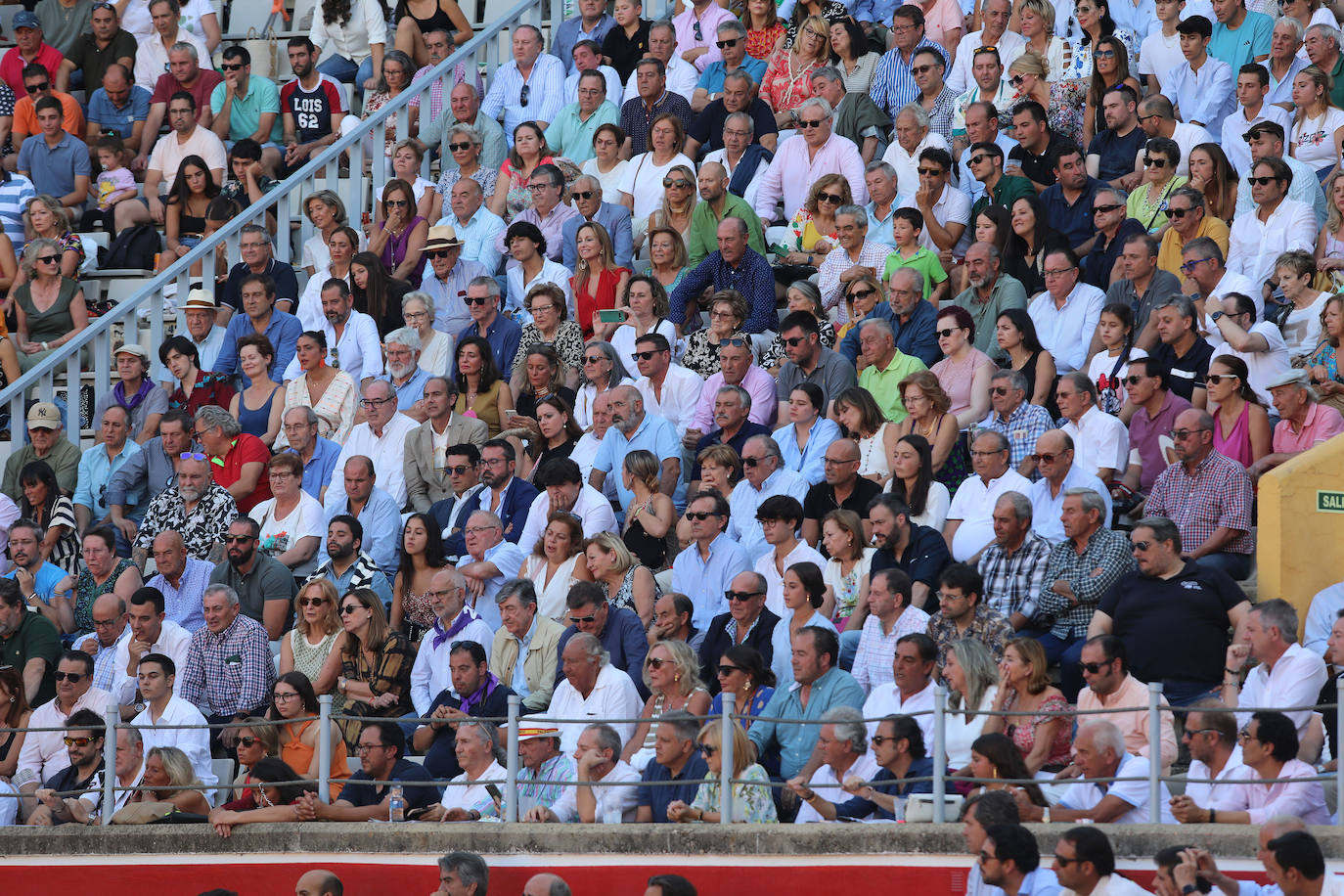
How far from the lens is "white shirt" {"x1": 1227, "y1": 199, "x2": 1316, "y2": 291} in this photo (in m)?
12.7

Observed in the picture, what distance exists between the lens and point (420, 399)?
13742 mm

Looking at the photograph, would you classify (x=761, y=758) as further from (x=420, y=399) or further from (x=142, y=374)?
(x=142, y=374)

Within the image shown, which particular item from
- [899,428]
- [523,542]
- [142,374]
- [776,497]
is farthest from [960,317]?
[142,374]

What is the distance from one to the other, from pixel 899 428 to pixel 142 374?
5.26 meters

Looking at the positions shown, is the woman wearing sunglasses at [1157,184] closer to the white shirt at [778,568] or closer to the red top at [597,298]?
the red top at [597,298]

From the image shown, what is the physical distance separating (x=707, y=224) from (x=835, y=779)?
580cm

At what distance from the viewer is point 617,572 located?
11.6 metres

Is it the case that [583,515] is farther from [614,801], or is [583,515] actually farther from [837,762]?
[837,762]

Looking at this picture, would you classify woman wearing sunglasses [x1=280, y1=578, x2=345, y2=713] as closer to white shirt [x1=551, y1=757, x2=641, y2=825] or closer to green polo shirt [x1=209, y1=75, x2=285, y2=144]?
white shirt [x1=551, y1=757, x2=641, y2=825]

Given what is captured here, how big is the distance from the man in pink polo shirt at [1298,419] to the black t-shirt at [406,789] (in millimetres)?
4450

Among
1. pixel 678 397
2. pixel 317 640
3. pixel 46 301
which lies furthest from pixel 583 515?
pixel 46 301

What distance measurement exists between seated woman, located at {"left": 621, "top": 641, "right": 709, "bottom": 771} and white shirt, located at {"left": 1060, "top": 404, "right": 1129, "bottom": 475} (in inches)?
99.4

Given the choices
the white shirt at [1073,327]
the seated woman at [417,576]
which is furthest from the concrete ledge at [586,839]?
the white shirt at [1073,327]

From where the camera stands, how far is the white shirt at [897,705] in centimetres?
968
